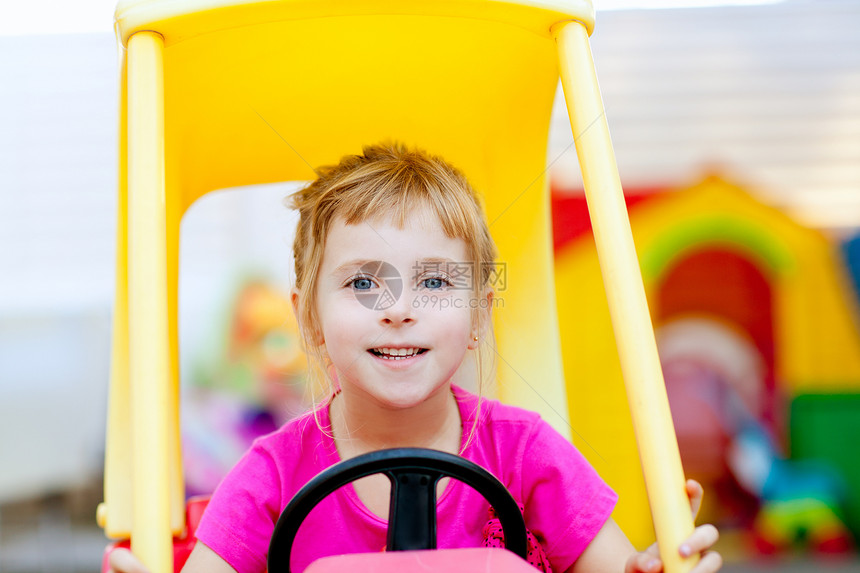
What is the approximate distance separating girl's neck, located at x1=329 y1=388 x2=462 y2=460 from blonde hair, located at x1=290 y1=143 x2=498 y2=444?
122 millimetres

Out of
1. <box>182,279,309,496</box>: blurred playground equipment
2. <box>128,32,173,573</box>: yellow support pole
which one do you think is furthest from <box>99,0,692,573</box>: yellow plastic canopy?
<box>182,279,309,496</box>: blurred playground equipment

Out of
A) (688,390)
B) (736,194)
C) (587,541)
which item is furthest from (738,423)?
(587,541)

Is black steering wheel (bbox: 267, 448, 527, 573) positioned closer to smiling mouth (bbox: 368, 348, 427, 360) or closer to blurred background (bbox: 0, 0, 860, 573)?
smiling mouth (bbox: 368, 348, 427, 360)

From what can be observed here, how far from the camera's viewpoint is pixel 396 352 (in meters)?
1.12

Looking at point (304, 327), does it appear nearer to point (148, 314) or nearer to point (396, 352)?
point (396, 352)

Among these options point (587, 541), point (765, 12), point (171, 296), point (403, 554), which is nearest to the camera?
point (403, 554)

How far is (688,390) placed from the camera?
3609 mm

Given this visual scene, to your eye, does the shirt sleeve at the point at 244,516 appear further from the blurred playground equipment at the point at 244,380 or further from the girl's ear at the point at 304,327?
the blurred playground equipment at the point at 244,380

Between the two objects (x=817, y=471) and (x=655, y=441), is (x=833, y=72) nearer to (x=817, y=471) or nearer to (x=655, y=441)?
(x=817, y=471)

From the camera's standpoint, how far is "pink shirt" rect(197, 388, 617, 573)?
47.1 inches

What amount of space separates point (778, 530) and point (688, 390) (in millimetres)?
704

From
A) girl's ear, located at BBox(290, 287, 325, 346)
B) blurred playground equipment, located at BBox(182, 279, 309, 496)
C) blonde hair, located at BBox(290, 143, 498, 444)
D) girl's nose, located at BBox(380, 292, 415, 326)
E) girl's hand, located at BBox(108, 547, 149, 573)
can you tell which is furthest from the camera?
blurred playground equipment, located at BBox(182, 279, 309, 496)

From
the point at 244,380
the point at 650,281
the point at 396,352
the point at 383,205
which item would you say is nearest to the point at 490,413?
the point at 396,352

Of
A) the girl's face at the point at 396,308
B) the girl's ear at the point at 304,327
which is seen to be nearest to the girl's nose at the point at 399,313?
the girl's face at the point at 396,308
